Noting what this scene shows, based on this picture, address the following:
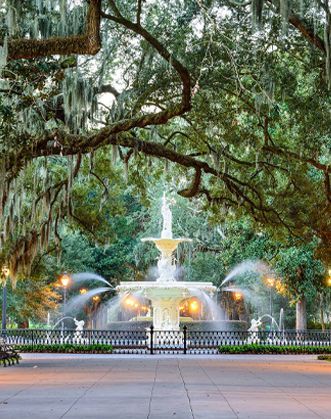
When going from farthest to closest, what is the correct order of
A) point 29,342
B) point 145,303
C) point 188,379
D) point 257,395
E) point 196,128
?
1. point 145,303
2. point 29,342
3. point 196,128
4. point 188,379
5. point 257,395

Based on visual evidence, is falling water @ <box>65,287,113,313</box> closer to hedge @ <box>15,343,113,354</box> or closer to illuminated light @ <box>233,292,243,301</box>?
illuminated light @ <box>233,292,243,301</box>

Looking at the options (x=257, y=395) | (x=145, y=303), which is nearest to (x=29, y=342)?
(x=257, y=395)

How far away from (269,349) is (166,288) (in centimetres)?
529

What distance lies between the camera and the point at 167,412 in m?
9.86

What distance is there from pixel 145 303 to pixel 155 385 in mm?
51514

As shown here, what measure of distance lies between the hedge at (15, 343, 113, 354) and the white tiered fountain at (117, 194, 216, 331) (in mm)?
4174

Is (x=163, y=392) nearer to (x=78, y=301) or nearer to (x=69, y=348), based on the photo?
(x=69, y=348)

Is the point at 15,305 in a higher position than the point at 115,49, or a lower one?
lower

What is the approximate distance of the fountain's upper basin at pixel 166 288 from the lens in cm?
3200

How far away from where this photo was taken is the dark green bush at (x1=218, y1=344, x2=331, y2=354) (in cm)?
2838

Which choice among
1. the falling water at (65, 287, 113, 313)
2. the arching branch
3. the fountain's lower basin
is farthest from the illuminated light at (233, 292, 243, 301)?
the arching branch

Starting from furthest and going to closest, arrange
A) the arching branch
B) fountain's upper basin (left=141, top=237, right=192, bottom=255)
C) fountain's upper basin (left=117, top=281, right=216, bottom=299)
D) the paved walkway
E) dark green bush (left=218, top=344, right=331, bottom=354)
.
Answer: fountain's upper basin (left=141, top=237, right=192, bottom=255), fountain's upper basin (left=117, top=281, right=216, bottom=299), dark green bush (left=218, top=344, right=331, bottom=354), the arching branch, the paved walkway

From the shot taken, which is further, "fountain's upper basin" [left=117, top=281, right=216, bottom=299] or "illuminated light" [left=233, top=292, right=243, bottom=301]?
"illuminated light" [left=233, top=292, right=243, bottom=301]

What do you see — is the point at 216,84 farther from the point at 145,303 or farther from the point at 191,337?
the point at 145,303
